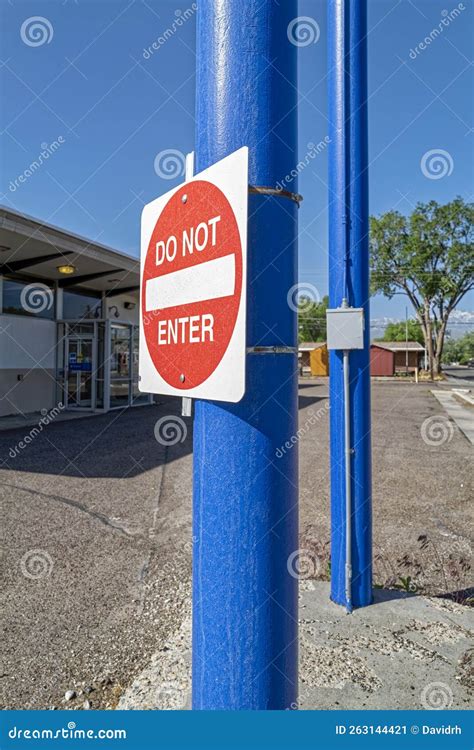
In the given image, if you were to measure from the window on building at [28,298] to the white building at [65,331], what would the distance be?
28 mm

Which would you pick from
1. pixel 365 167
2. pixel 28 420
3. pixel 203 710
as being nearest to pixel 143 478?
pixel 365 167

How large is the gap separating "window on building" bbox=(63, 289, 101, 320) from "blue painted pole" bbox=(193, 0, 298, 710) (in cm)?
1493

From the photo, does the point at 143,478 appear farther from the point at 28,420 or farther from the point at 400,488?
the point at 28,420

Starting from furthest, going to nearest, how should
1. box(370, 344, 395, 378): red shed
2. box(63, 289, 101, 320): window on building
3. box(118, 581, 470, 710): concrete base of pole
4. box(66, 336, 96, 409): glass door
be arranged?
box(370, 344, 395, 378): red shed, box(63, 289, 101, 320): window on building, box(66, 336, 96, 409): glass door, box(118, 581, 470, 710): concrete base of pole

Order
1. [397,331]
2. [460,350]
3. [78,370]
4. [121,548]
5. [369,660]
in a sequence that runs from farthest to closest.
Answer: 1. [460,350]
2. [397,331]
3. [78,370]
4. [121,548]
5. [369,660]

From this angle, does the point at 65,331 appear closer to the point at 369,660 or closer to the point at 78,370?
the point at 78,370

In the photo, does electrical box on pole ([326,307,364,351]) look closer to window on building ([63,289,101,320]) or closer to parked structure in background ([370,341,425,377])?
window on building ([63,289,101,320])

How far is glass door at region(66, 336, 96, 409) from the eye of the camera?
1453cm

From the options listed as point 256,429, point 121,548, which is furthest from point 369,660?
point 121,548

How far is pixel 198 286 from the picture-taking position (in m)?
1.10

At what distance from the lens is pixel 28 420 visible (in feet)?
41.0

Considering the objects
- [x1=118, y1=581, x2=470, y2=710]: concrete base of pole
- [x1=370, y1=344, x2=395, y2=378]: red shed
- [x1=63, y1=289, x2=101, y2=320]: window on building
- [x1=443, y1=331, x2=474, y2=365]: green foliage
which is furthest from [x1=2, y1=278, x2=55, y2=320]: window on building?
[x1=443, y1=331, x2=474, y2=365]: green foliage

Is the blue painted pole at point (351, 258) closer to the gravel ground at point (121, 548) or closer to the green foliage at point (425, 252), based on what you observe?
the gravel ground at point (121, 548)

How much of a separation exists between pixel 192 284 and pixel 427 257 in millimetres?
36456
